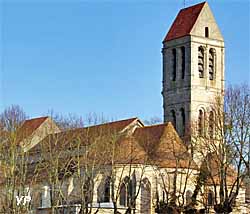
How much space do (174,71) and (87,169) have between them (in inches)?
1053

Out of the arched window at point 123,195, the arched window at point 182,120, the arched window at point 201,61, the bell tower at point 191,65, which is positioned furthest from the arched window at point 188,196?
the arched window at point 201,61

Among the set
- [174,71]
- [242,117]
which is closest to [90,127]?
[242,117]

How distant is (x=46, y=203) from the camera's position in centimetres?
6525

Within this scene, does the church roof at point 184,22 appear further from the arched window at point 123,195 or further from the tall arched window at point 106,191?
the tall arched window at point 106,191

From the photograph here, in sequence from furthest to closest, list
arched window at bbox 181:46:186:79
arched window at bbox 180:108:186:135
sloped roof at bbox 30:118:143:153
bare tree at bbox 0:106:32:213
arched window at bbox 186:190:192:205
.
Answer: arched window at bbox 181:46:186:79
arched window at bbox 180:108:186:135
arched window at bbox 186:190:192:205
sloped roof at bbox 30:118:143:153
bare tree at bbox 0:106:32:213

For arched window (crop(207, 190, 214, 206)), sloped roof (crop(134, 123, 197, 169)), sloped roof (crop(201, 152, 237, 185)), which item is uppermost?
Result: sloped roof (crop(134, 123, 197, 169))

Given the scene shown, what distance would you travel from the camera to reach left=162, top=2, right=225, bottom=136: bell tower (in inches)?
3081

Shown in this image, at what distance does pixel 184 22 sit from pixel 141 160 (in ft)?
76.8

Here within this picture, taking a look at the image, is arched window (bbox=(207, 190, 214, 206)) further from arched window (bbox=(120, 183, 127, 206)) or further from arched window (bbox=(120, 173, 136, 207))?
arched window (bbox=(120, 183, 127, 206))

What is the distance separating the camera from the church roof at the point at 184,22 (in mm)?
80000

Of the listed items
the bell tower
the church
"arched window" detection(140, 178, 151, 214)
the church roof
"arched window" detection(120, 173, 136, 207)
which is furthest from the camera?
the church roof

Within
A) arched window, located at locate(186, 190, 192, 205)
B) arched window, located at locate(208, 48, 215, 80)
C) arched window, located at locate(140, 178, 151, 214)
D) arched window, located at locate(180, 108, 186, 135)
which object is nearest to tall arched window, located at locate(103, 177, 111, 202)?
arched window, located at locate(140, 178, 151, 214)

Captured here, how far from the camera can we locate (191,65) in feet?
257

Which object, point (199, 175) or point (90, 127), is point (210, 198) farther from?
point (90, 127)
